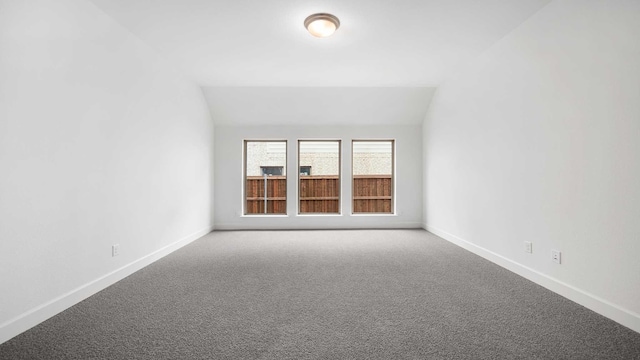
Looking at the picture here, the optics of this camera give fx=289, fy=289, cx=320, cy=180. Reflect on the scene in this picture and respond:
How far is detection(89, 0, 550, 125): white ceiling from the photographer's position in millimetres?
2529

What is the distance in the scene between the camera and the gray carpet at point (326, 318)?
5.09 ft

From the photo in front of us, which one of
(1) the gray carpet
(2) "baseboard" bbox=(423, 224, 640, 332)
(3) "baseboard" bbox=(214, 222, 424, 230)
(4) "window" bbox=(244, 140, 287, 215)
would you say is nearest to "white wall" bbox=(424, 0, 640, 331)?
(2) "baseboard" bbox=(423, 224, 640, 332)

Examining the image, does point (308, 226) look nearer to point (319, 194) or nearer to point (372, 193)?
point (319, 194)

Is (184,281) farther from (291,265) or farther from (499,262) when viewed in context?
(499,262)

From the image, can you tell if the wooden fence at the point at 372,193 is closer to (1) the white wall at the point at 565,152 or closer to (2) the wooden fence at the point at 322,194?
(2) the wooden fence at the point at 322,194

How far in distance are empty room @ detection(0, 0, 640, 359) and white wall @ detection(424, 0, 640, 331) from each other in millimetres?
15

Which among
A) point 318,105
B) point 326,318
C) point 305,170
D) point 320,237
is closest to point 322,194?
point 305,170

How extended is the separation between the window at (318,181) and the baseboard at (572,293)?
3058 mm

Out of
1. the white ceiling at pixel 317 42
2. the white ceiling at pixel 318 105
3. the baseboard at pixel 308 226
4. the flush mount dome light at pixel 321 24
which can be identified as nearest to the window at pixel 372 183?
the baseboard at pixel 308 226

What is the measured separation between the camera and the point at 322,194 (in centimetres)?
609

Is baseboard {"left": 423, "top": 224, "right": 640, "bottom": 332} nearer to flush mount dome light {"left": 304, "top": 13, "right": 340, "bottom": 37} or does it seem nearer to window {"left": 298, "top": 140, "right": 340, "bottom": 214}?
flush mount dome light {"left": 304, "top": 13, "right": 340, "bottom": 37}

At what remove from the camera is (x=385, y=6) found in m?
2.51

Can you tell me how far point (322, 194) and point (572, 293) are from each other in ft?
14.2

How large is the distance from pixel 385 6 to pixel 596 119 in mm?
1828
